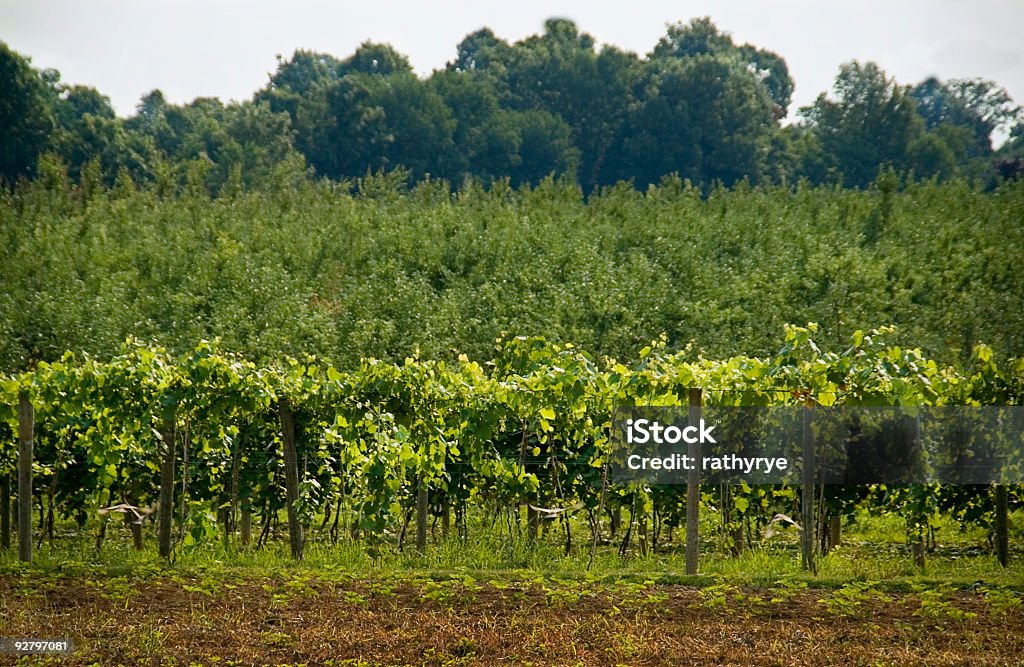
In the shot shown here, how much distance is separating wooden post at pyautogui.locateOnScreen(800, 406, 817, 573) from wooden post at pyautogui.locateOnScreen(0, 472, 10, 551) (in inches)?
290

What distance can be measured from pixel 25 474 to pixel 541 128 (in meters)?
51.5

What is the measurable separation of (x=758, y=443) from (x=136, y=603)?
5147 millimetres

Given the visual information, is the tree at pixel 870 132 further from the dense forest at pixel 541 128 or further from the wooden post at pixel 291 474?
the wooden post at pixel 291 474

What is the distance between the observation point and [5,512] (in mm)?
9898

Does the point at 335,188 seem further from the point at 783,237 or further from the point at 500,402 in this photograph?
the point at 500,402


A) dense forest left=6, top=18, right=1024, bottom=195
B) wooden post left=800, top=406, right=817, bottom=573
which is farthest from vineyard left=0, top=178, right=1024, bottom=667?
dense forest left=6, top=18, right=1024, bottom=195

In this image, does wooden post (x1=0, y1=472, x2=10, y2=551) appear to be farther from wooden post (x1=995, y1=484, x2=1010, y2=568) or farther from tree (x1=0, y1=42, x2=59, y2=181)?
tree (x1=0, y1=42, x2=59, y2=181)

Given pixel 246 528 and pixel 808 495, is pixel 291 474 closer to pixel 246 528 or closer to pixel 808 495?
pixel 246 528

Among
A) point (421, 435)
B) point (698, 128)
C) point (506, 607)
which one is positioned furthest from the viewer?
point (698, 128)

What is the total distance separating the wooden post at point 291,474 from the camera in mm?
8844

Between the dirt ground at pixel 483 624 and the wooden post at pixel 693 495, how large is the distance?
63cm

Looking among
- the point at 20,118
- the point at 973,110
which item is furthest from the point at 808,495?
the point at 973,110

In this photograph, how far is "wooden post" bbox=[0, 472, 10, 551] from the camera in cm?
979

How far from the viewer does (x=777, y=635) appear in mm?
6180
